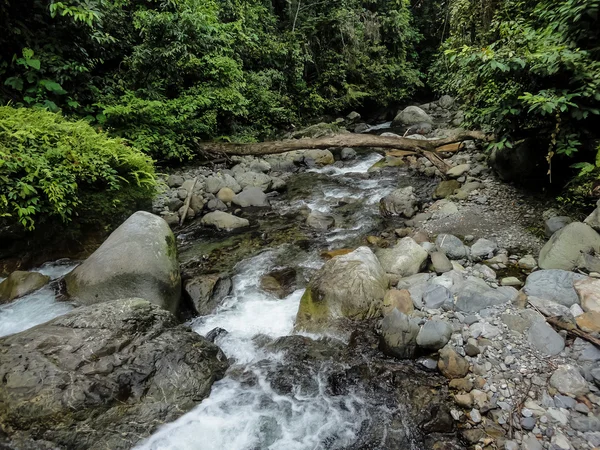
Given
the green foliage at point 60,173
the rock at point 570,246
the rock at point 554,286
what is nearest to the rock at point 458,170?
the rock at point 570,246

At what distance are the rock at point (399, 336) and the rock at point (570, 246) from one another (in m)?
1.92

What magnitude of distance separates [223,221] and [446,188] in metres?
4.78

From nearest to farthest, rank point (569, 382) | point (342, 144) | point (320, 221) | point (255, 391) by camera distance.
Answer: point (569, 382)
point (255, 391)
point (320, 221)
point (342, 144)

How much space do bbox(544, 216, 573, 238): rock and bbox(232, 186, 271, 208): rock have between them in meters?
5.30

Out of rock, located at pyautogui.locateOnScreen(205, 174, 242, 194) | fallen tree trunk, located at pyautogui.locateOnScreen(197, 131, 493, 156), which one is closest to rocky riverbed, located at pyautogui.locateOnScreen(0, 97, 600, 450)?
rock, located at pyautogui.locateOnScreen(205, 174, 242, 194)

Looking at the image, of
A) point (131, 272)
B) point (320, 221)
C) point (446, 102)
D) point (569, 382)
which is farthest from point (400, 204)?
point (446, 102)

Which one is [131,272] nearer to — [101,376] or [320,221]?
[101,376]

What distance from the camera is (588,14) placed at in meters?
4.01

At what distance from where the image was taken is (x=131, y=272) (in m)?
4.01

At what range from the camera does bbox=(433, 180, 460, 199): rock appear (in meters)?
7.08

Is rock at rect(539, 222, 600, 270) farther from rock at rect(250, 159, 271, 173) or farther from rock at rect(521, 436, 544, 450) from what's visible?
rock at rect(250, 159, 271, 173)

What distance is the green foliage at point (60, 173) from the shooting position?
4.37 m

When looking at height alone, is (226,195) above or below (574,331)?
above

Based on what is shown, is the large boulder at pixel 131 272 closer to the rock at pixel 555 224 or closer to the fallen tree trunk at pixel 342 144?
the rock at pixel 555 224
